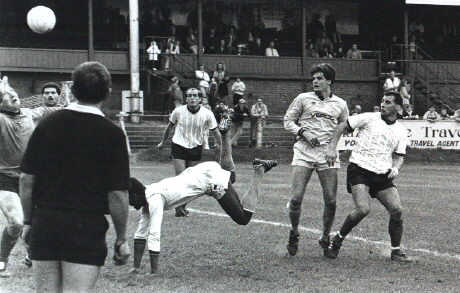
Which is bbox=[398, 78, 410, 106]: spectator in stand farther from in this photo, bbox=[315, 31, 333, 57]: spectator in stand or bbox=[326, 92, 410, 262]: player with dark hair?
bbox=[326, 92, 410, 262]: player with dark hair

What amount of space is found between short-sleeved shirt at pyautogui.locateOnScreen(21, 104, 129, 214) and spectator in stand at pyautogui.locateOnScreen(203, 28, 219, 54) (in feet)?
107

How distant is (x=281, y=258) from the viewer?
31.9ft

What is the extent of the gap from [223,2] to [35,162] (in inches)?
1384

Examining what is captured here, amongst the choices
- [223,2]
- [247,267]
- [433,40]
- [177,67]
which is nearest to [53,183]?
[247,267]

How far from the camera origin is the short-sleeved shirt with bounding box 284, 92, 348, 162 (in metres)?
10.1

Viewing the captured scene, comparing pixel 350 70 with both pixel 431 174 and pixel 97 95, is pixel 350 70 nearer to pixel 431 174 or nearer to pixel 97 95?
pixel 431 174

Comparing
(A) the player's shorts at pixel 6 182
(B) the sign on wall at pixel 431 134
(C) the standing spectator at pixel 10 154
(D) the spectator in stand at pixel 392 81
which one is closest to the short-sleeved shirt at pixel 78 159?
(C) the standing spectator at pixel 10 154

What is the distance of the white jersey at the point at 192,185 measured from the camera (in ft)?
29.5

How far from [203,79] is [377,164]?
2384cm

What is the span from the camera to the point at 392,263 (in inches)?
373

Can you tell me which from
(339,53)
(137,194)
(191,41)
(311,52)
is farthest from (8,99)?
(339,53)

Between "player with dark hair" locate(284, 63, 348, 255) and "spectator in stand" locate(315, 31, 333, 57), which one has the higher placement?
"spectator in stand" locate(315, 31, 333, 57)

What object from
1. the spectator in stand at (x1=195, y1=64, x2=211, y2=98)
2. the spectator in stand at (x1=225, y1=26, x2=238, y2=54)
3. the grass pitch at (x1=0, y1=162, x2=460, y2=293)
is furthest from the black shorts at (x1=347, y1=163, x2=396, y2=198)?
the spectator in stand at (x1=225, y1=26, x2=238, y2=54)

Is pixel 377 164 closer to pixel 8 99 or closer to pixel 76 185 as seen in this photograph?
pixel 8 99
